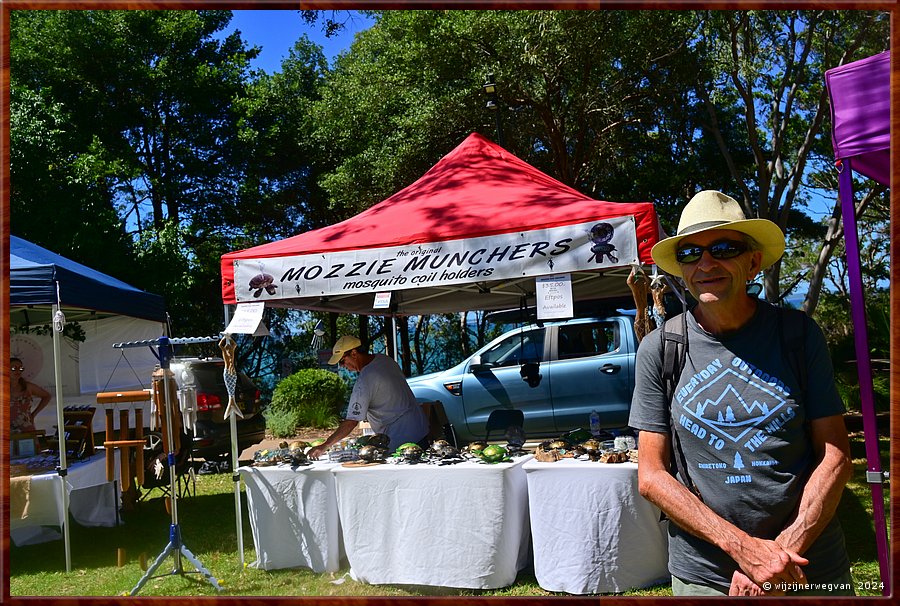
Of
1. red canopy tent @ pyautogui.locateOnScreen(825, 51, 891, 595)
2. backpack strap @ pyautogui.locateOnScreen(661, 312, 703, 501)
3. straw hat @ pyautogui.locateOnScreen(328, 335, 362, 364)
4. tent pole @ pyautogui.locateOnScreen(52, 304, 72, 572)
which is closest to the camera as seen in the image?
backpack strap @ pyautogui.locateOnScreen(661, 312, 703, 501)

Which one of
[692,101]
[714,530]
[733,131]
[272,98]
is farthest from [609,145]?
[714,530]

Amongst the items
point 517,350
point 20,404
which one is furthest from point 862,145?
point 20,404

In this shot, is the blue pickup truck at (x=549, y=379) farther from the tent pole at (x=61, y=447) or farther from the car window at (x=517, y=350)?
the tent pole at (x=61, y=447)

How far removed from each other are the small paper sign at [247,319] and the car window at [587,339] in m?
4.81

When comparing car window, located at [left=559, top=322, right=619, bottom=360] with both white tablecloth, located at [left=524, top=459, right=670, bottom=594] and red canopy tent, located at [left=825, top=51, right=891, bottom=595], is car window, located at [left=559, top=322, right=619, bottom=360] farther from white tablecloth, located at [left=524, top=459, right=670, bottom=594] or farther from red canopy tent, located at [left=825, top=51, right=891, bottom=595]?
red canopy tent, located at [left=825, top=51, right=891, bottom=595]

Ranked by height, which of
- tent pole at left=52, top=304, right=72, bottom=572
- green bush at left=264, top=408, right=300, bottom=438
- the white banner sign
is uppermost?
the white banner sign

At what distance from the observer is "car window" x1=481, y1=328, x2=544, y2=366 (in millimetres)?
9328

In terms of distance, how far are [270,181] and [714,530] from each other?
54.7 feet

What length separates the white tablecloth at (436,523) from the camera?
4418 millimetres

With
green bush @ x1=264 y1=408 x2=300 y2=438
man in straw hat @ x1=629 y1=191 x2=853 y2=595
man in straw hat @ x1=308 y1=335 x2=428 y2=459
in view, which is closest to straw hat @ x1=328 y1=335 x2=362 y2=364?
man in straw hat @ x1=308 y1=335 x2=428 y2=459

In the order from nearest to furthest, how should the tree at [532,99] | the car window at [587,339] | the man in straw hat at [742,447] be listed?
1. the man in straw hat at [742,447]
2. the car window at [587,339]
3. the tree at [532,99]

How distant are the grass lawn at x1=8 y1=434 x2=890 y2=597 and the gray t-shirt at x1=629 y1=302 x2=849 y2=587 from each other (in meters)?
1.29

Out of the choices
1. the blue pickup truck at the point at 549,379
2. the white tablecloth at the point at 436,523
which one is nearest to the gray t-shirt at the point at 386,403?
the white tablecloth at the point at 436,523

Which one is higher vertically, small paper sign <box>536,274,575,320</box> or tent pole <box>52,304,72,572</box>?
small paper sign <box>536,274,575,320</box>
